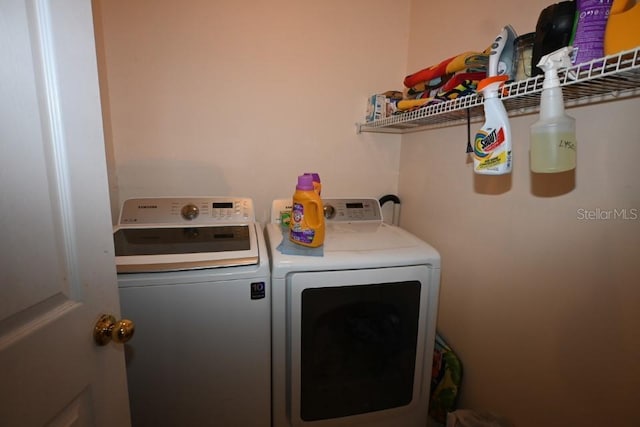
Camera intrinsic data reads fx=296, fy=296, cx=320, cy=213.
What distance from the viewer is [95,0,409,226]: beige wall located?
4.96 ft

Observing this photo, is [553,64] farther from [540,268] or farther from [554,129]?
[540,268]

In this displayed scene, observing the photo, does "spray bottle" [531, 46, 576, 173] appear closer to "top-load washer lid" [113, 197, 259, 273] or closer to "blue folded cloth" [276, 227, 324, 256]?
"blue folded cloth" [276, 227, 324, 256]

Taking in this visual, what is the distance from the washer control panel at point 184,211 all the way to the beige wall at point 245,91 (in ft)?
0.66

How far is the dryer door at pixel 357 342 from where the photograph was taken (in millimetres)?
1172

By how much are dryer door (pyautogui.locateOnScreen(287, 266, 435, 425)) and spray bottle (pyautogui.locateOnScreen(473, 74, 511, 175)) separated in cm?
52

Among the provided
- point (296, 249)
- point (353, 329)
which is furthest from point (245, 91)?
point (353, 329)

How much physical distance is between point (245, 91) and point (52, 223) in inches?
52.0

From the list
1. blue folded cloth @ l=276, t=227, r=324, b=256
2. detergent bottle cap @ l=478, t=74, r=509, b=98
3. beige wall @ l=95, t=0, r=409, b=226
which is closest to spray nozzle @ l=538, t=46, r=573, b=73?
detergent bottle cap @ l=478, t=74, r=509, b=98

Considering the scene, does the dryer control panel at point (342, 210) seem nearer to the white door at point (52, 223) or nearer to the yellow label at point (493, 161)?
the yellow label at point (493, 161)

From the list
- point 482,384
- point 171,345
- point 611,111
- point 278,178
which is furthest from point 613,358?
point 278,178

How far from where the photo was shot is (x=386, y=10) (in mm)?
1776

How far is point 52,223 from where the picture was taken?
0.54 metres

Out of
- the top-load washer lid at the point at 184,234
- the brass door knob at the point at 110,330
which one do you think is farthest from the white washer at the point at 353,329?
the brass door knob at the point at 110,330

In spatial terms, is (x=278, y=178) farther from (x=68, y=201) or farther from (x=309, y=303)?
(x=68, y=201)
